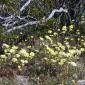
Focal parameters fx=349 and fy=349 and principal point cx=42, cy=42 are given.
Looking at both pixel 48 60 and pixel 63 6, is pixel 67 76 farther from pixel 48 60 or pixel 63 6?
pixel 63 6

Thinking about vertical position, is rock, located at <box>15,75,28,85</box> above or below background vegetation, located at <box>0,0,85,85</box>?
below

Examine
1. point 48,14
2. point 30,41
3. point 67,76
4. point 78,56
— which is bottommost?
point 67,76

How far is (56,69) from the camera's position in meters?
7.45

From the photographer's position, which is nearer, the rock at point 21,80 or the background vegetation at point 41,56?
the rock at point 21,80

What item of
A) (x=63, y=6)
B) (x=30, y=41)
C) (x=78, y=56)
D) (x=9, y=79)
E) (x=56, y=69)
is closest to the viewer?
(x=9, y=79)

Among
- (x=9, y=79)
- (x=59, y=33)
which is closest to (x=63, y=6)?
(x=59, y=33)

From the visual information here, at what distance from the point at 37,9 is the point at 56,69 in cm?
350

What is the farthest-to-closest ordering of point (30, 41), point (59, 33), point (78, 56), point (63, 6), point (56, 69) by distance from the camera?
point (63, 6)
point (59, 33)
point (30, 41)
point (78, 56)
point (56, 69)

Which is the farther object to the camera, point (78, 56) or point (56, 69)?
point (78, 56)

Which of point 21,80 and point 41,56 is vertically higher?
point 41,56

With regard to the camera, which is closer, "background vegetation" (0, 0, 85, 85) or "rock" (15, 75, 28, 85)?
"rock" (15, 75, 28, 85)

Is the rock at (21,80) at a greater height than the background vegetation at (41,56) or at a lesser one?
lesser

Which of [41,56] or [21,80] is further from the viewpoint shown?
[41,56]

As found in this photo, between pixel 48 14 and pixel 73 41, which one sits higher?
pixel 48 14
